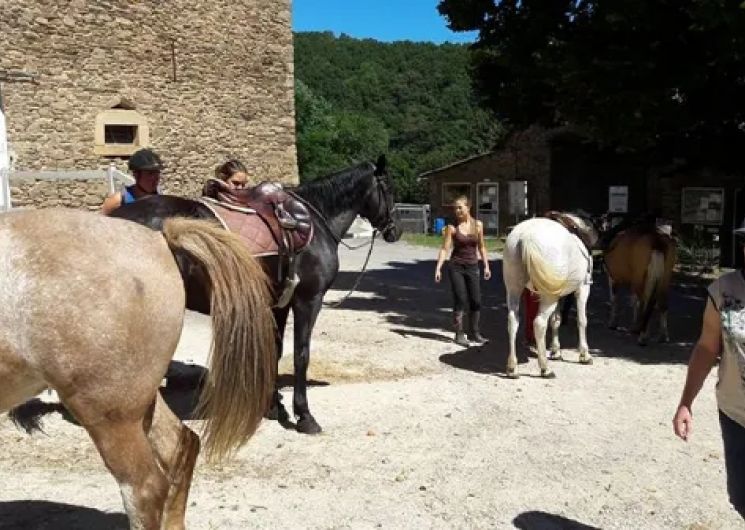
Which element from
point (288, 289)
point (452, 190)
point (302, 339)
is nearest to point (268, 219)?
point (288, 289)

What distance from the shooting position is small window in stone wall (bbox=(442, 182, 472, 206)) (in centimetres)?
3147

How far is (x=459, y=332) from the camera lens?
28.0 feet

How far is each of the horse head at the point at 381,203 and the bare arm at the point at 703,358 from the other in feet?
12.3

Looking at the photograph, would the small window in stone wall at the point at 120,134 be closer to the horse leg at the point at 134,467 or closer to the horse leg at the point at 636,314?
the horse leg at the point at 636,314

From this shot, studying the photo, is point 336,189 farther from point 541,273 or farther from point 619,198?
point 619,198

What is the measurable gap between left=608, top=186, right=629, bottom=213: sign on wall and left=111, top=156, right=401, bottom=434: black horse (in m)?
17.5

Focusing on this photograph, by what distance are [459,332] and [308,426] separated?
3.71 meters

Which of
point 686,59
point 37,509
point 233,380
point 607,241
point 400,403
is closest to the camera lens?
point 233,380

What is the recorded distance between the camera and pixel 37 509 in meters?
3.74

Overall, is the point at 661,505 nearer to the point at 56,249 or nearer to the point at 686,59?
the point at 56,249

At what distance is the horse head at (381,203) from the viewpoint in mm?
6391

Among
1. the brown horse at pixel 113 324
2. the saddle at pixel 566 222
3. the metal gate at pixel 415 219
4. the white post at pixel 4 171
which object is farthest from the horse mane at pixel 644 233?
the metal gate at pixel 415 219

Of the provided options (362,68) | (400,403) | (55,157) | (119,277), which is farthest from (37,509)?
(362,68)

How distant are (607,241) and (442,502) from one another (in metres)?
6.52
